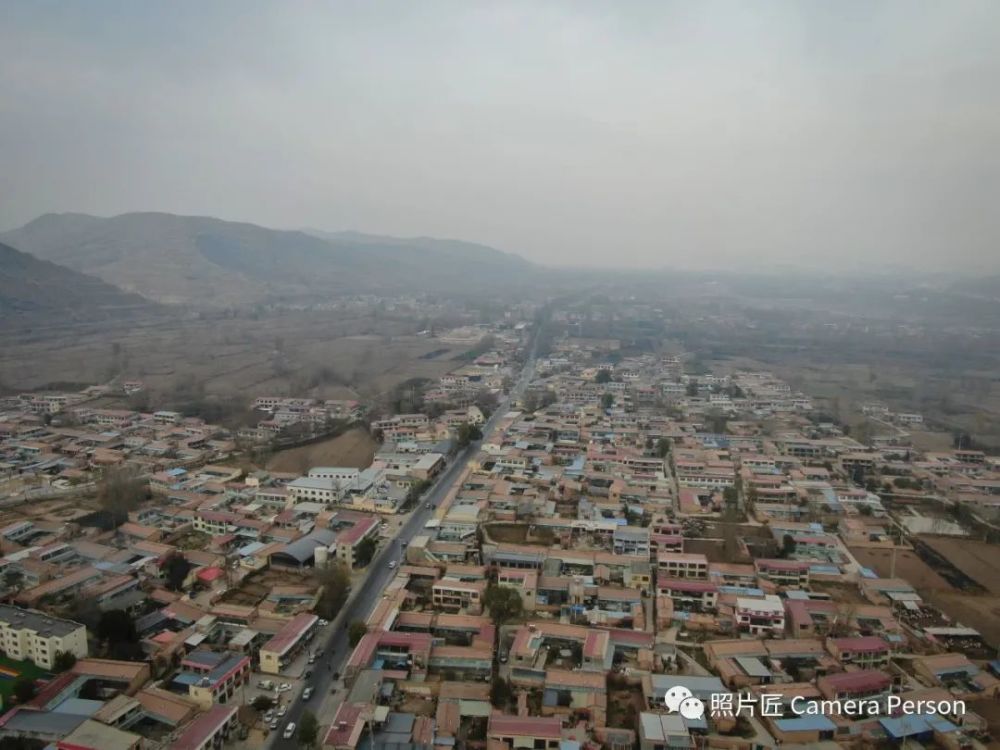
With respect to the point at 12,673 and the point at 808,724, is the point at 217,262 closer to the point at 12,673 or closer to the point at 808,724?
the point at 12,673

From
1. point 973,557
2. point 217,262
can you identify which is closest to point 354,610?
point 973,557

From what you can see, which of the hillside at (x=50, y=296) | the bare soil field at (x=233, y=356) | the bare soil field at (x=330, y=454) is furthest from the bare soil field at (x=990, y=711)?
the hillside at (x=50, y=296)

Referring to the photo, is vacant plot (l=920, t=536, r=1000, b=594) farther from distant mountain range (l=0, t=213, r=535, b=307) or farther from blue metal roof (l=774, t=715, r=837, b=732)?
distant mountain range (l=0, t=213, r=535, b=307)

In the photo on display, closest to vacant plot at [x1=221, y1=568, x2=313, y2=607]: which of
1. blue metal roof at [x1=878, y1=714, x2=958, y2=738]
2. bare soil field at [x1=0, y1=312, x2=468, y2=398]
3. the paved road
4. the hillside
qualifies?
the paved road

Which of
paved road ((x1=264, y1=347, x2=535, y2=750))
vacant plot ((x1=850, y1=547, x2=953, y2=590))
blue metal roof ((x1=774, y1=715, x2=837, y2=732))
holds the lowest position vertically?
paved road ((x1=264, y1=347, x2=535, y2=750))

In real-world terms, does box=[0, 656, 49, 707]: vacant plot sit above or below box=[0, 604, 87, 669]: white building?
below

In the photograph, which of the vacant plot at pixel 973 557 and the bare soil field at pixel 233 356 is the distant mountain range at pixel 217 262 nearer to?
the bare soil field at pixel 233 356
